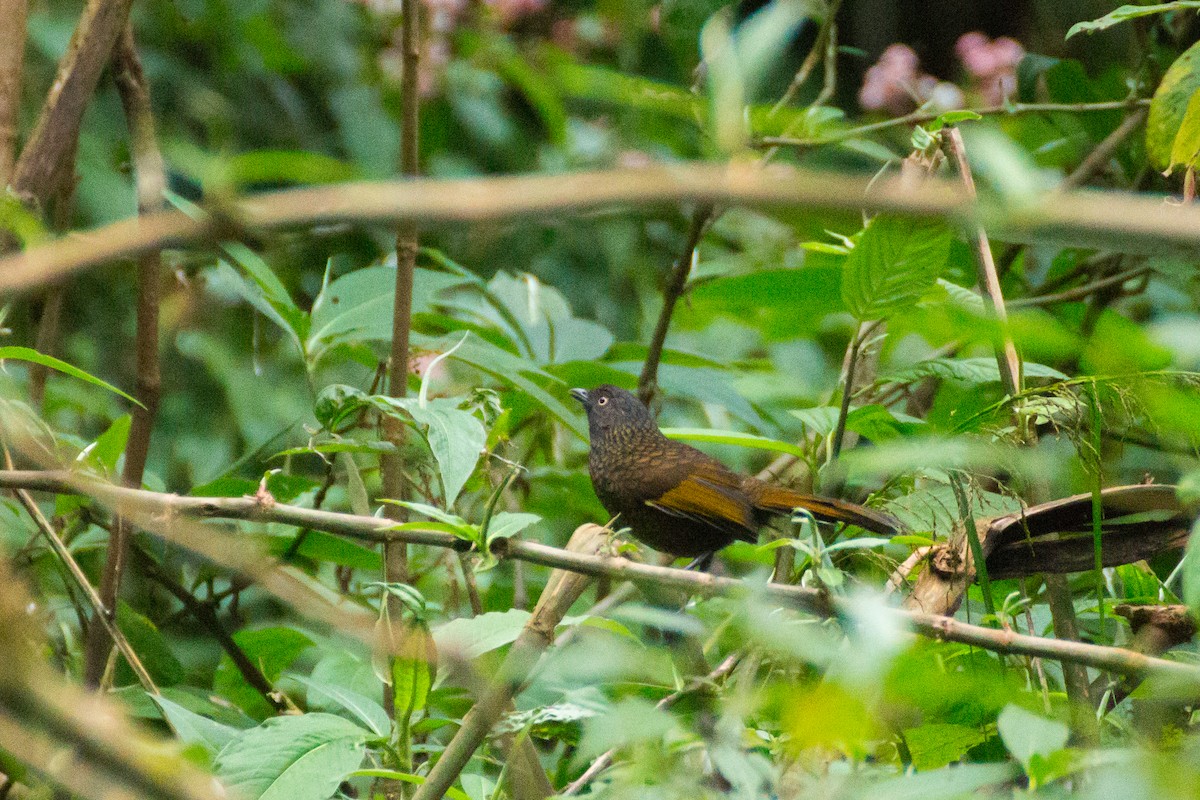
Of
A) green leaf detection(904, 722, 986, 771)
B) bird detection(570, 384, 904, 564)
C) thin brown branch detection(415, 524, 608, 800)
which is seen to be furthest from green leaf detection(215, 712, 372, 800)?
bird detection(570, 384, 904, 564)

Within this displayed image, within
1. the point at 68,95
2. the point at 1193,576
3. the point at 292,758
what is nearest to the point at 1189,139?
the point at 1193,576

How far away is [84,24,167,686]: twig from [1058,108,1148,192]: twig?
1.87 metres

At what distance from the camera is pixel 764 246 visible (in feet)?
13.6

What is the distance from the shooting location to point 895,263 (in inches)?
63.5

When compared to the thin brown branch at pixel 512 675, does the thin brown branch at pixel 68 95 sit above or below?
above

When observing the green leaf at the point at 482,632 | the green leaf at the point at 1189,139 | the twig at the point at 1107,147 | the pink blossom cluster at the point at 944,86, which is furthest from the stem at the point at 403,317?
the pink blossom cluster at the point at 944,86

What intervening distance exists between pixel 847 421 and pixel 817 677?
71 cm

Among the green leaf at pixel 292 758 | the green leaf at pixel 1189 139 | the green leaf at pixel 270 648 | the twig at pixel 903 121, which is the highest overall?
the twig at pixel 903 121

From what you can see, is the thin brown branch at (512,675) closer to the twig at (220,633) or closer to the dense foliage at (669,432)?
the dense foliage at (669,432)

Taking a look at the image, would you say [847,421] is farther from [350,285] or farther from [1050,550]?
[350,285]

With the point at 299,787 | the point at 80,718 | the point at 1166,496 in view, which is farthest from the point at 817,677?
the point at 80,718

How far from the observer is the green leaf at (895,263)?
1588 mm

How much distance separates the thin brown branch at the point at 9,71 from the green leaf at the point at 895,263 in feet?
4.84

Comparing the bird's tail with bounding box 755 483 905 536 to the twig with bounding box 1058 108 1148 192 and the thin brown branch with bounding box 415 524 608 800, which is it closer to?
the thin brown branch with bounding box 415 524 608 800
